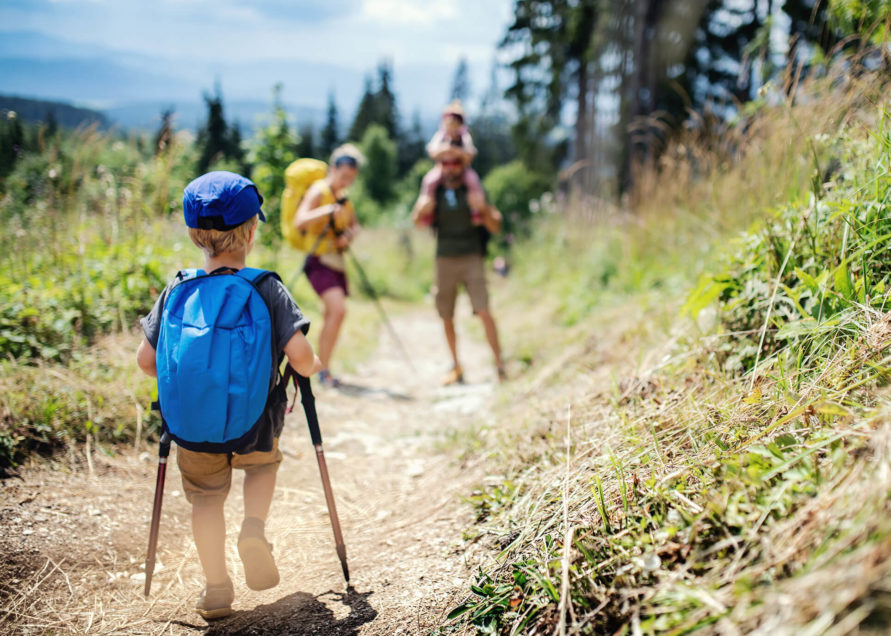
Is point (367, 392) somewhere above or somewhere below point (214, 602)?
below

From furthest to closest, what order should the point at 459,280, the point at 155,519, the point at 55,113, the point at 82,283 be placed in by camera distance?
the point at 55,113, the point at 459,280, the point at 82,283, the point at 155,519

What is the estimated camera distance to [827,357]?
1824 mm

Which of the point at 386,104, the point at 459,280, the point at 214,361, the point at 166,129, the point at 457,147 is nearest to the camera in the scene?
the point at 214,361

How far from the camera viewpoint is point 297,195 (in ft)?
15.9

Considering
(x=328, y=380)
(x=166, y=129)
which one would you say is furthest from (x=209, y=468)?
(x=166, y=129)

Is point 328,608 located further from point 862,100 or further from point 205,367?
point 862,100

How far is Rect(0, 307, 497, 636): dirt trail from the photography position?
1876 mm

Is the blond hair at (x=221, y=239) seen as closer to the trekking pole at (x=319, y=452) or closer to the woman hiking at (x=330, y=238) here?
the trekking pole at (x=319, y=452)

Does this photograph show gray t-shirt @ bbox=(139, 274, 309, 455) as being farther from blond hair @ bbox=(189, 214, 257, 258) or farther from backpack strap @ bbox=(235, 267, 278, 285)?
blond hair @ bbox=(189, 214, 257, 258)

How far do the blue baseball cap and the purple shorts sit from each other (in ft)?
9.47

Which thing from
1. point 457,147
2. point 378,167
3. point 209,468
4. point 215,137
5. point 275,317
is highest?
point 378,167

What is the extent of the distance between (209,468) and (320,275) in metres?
3.00

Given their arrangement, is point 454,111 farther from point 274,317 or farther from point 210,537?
point 210,537

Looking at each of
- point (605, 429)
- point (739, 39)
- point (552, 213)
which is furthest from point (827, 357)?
point (739, 39)
